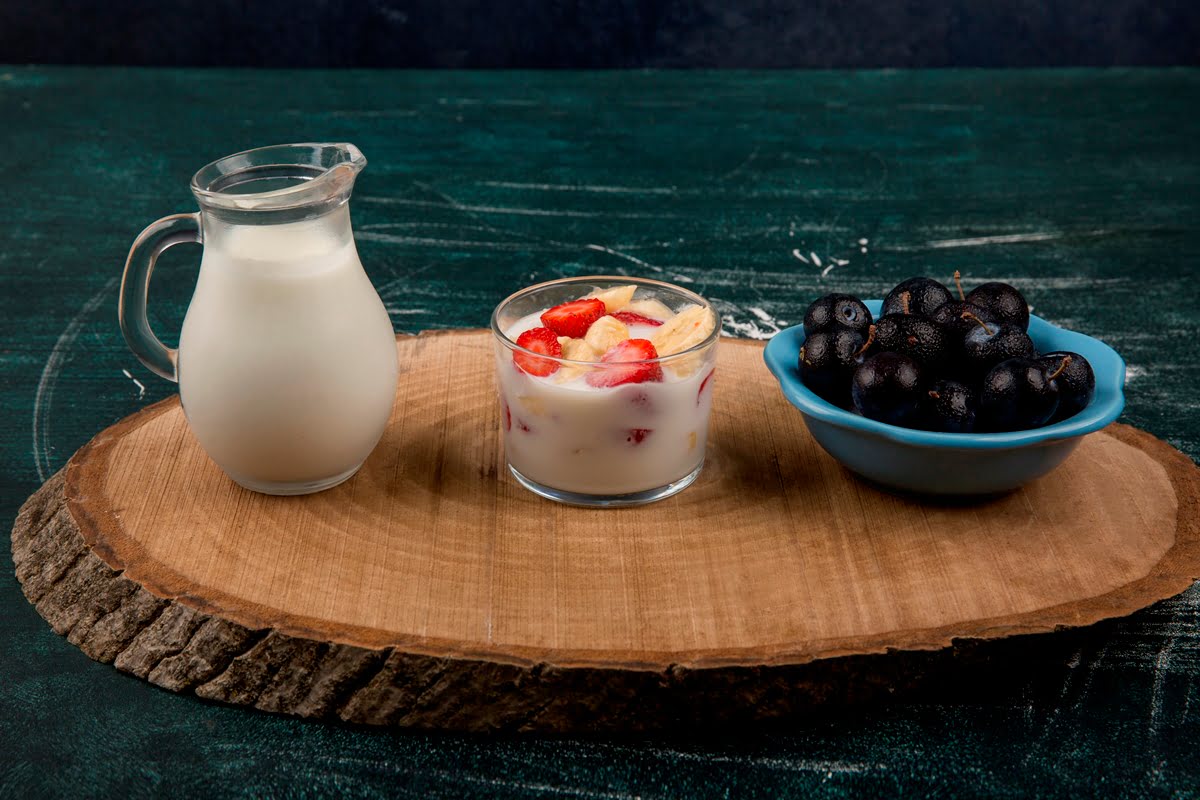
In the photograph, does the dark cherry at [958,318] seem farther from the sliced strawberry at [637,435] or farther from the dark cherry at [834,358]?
the sliced strawberry at [637,435]

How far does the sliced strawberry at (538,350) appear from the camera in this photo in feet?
4.57

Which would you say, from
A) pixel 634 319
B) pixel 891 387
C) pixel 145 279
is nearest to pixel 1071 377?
pixel 891 387

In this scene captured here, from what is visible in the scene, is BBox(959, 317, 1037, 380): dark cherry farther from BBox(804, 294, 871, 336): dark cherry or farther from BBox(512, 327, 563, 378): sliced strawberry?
BBox(512, 327, 563, 378): sliced strawberry

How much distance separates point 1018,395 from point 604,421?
0.45 m

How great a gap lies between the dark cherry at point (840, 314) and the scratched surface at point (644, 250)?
1.43ft

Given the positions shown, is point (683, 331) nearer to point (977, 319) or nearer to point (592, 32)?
point (977, 319)

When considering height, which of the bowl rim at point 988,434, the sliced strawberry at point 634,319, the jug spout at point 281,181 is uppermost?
the jug spout at point 281,181

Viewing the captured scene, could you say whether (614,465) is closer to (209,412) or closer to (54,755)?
(209,412)

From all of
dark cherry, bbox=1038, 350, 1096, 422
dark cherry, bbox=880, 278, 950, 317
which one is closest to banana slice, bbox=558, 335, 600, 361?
dark cherry, bbox=880, 278, 950, 317

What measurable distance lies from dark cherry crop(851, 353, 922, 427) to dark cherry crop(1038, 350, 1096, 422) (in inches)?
5.6

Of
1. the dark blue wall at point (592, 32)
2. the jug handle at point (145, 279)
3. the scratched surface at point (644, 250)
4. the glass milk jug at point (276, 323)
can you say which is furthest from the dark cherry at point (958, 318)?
the dark blue wall at point (592, 32)

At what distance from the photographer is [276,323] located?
4.45 feet

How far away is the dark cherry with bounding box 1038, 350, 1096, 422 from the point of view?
1.36 m

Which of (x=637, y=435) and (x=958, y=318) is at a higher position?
(x=958, y=318)
